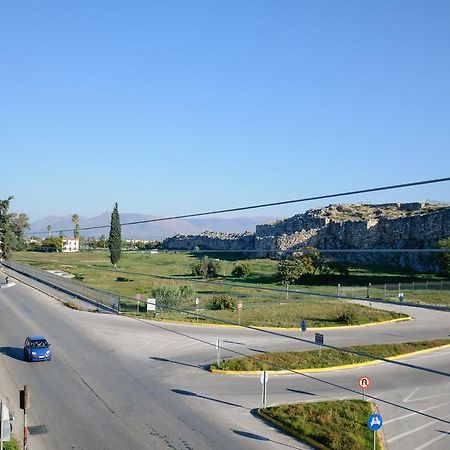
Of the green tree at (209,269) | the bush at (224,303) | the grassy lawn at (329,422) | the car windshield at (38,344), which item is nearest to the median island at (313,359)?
the grassy lawn at (329,422)

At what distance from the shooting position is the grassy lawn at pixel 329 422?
17.2 metres

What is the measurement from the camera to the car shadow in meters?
27.5

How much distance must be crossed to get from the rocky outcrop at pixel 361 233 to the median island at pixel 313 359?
25953 mm

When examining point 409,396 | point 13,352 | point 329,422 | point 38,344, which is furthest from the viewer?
point 13,352

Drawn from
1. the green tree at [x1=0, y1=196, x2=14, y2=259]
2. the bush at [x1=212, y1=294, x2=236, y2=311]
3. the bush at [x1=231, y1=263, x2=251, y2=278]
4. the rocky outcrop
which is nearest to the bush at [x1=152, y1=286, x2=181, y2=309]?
the bush at [x1=212, y1=294, x2=236, y2=311]

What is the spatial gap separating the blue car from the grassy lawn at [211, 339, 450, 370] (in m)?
8.20

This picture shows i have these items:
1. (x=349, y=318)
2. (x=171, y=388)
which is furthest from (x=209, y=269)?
(x=171, y=388)

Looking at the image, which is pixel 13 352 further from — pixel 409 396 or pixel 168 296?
pixel 409 396

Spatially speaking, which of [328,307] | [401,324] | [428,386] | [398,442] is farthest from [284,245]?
A: [398,442]

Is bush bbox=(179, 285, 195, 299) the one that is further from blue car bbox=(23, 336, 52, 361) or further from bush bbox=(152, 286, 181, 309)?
blue car bbox=(23, 336, 52, 361)

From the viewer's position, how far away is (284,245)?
109750 millimetres

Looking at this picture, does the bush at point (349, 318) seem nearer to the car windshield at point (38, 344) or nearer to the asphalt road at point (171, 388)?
the asphalt road at point (171, 388)

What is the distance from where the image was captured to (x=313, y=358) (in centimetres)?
2878

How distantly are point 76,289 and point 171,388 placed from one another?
3369 centimetres
